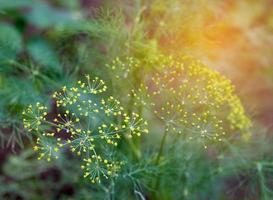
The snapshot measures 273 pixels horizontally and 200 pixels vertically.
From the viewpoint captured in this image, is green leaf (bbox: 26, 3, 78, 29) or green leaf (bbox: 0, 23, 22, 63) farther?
green leaf (bbox: 26, 3, 78, 29)

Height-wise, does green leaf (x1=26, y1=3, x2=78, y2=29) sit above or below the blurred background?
above

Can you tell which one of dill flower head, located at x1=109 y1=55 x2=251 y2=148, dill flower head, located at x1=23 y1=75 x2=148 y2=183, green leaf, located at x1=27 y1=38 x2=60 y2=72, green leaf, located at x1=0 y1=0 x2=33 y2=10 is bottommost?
dill flower head, located at x1=23 y1=75 x2=148 y2=183

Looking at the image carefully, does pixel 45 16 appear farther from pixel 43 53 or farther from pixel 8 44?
pixel 8 44

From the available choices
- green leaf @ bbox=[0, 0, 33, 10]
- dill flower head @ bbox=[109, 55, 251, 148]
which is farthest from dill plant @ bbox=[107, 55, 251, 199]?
green leaf @ bbox=[0, 0, 33, 10]

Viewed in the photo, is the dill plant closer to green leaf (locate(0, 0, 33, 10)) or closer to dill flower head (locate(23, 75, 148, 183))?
dill flower head (locate(23, 75, 148, 183))

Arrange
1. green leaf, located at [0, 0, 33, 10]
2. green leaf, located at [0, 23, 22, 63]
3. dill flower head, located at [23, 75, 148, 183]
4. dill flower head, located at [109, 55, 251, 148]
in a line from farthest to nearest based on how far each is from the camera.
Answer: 1. green leaf, located at [0, 0, 33, 10]
2. green leaf, located at [0, 23, 22, 63]
3. dill flower head, located at [109, 55, 251, 148]
4. dill flower head, located at [23, 75, 148, 183]

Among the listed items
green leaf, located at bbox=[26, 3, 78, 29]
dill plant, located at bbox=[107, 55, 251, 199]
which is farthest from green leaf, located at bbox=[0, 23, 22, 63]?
dill plant, located at bbox=[107, 55, 251, 199]

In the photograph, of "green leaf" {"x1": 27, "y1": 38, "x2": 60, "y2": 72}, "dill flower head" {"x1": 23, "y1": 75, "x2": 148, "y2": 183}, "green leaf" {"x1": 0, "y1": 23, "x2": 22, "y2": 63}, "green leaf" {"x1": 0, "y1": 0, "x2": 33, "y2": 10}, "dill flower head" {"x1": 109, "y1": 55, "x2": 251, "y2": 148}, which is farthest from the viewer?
"green leaf" {"x1": 0, "y1": 0, "x2": 33, "y2": 10}
